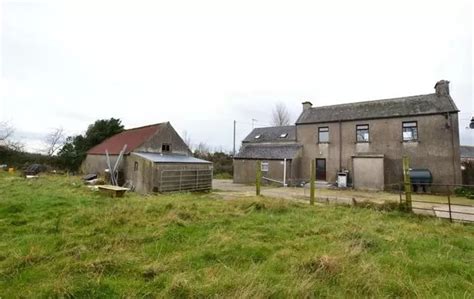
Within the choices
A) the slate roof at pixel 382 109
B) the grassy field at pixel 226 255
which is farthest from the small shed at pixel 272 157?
the grassy field at pixel 226 255

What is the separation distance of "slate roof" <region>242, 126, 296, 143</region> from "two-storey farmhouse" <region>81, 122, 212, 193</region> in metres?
8.58

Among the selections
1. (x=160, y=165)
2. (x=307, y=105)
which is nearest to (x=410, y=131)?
(x=307, y=105)

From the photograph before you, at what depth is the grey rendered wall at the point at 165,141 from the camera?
17719 mm

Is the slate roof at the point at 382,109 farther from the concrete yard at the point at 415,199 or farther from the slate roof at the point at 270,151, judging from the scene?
the concrete yard at the point at 415,199

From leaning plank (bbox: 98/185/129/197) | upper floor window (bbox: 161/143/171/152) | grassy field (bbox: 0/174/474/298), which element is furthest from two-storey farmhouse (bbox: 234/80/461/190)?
leaning plank (bbox: 98/185/129/197)

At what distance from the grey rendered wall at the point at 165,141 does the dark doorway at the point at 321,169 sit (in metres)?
10.3

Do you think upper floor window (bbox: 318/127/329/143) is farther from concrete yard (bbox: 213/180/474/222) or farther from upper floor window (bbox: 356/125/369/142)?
concrete yard (bbox: 213/180/474/222)

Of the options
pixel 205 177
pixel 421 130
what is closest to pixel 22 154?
pixel 205 177

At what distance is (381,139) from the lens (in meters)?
18.9

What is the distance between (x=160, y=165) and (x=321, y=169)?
12890 mm

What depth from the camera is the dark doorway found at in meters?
21.2

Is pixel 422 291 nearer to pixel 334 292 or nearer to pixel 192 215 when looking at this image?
pixel 334 292

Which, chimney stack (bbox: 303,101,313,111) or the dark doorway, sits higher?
chimney stack (bbox: 303,101,313,111)

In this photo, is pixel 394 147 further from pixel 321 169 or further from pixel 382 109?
pixel 321 169
